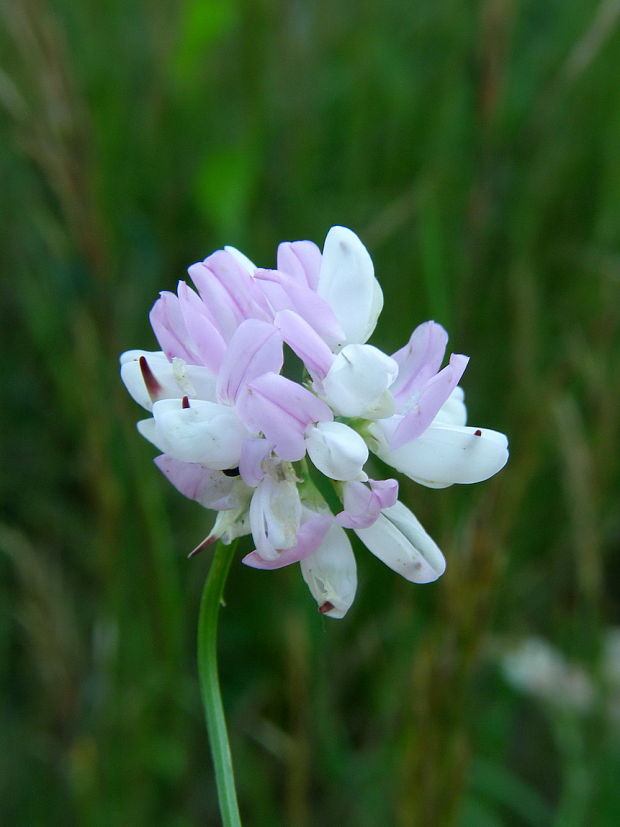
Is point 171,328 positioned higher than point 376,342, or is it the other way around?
point 376,342

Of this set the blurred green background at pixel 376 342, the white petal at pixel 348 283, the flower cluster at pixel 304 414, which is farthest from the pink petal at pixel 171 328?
the blurred green background at pixel 376 342

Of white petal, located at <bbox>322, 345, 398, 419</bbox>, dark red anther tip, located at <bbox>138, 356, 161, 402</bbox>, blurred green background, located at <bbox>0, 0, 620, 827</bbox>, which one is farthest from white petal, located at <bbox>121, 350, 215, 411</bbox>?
blurred green background, located at <bbox>0, 0, 620, 827</bbox>

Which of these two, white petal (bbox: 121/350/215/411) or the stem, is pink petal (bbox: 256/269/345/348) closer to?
white petal (bbox: 121/350/215/411)

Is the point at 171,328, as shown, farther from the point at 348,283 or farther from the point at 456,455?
the point at 456,455

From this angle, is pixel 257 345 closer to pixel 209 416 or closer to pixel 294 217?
pixel 209 416

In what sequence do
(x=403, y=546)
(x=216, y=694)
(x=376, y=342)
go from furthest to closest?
1. (x=376, y=342)
2. (x=403, y=546)
3. (x=216, y=694)

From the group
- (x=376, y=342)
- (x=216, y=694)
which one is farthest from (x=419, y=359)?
(x=376, y=342)

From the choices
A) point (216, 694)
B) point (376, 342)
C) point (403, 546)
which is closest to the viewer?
point (216, 694)
